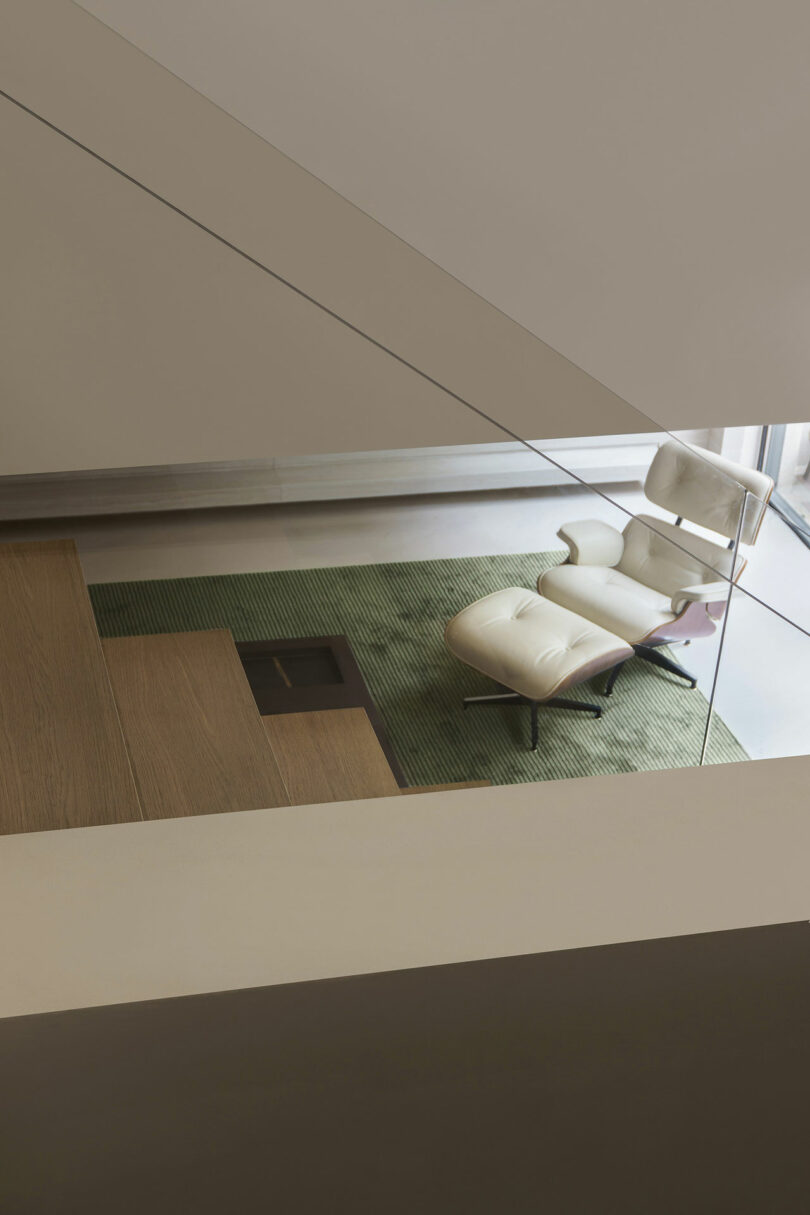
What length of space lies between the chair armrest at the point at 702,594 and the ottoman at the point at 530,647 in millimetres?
386

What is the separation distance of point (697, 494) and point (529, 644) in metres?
0.74

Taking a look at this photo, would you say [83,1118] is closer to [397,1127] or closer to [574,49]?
[397,1127]

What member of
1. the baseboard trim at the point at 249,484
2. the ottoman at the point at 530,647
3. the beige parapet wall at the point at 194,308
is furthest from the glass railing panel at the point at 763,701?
the beige parapet wall at the point at 194,308

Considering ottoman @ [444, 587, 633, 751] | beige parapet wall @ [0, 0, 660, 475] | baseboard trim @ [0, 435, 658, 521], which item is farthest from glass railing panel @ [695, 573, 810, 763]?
beige parapet wall @ [0, 0, 660, 475]

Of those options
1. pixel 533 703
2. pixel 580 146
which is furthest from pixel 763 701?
pixel 580 146

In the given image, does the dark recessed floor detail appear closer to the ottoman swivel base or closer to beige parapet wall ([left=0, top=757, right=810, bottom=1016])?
beige parapet wall ([left=0, top=757, right=810, bottom=1016])

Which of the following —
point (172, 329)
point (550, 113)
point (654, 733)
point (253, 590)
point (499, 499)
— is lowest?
point (654, 733)

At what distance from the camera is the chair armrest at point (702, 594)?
71 cm

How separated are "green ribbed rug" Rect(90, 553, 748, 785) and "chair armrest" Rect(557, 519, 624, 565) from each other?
106 millimetres

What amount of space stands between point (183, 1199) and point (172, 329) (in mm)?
393

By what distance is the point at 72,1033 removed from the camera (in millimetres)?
466

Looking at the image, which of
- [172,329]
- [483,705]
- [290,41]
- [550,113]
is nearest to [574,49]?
[550,113]

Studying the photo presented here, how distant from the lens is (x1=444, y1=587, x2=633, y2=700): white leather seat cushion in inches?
58.9

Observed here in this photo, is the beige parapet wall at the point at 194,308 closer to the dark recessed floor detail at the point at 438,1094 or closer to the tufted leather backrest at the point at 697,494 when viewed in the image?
the tufted leather backrest at the point at 697,494
